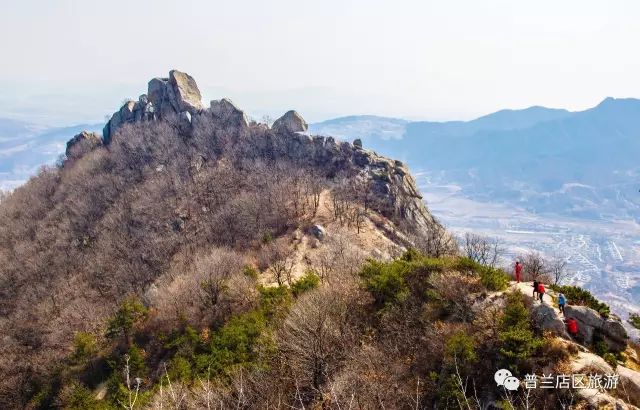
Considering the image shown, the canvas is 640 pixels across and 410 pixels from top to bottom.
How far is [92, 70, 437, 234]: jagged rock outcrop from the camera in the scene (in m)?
82.2

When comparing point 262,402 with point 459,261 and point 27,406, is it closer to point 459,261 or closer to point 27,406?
point 459,261

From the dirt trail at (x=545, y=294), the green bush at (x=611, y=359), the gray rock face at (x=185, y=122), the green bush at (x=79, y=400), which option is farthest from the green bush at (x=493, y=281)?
the gray rock face at (x=185, y=122)

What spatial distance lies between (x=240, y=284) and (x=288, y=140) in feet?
186

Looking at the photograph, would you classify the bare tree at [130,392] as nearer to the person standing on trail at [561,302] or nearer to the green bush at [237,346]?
the green bush at [237,346]

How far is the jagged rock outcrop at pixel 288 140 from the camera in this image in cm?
8219

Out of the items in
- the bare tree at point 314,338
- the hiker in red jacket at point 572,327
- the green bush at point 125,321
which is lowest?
the green bush at point 125,321


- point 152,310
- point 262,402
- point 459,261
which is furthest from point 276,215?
point 262,402

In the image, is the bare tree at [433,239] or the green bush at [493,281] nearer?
the green bush at [493,281]

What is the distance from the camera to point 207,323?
4475 centimetres

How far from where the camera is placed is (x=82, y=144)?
120812 millimetres

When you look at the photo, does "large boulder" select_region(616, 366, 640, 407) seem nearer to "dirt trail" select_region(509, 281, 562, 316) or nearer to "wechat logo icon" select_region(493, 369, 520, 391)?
"dirt trail" select_region(509, 281, 562, 316)

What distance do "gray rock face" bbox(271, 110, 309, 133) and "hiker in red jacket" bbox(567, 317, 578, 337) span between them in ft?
270

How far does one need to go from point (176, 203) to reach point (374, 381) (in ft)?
227

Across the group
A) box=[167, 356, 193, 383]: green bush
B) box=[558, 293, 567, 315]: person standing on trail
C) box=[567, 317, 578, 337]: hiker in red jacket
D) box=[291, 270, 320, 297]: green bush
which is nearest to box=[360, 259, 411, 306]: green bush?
box=[291, 270, 320, 297]: green bush
